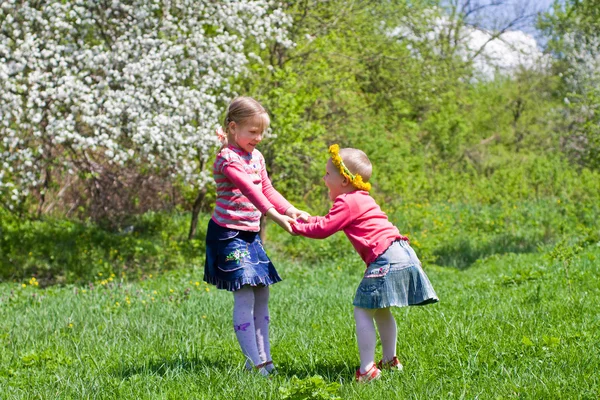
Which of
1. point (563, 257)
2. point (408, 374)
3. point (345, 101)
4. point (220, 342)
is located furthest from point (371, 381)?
point (345, 101)

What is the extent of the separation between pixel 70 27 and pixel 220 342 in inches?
231

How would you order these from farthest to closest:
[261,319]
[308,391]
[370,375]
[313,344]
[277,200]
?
[313,344]
[277,200]
[261,319]
[370,375]
[308,391]

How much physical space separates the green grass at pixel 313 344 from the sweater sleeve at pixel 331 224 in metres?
0.72

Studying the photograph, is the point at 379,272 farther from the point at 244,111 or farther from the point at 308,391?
the point at 244,111

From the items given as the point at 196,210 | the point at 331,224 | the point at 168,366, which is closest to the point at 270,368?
the point at 168,366

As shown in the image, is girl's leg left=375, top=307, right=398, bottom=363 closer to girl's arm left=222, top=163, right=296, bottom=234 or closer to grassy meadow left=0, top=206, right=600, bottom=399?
grassy meadow left=0, top=206, right=600, bottom=399

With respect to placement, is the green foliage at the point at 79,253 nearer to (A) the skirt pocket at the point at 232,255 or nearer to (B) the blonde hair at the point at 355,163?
(A) the skirt pocket at the point at 232,255

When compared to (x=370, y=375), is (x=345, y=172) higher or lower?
higher

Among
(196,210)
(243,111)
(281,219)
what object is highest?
(243,111)

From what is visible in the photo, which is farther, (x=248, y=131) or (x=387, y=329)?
(x=248, y=131)

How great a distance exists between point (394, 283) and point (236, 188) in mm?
980

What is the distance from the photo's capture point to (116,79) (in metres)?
8.59

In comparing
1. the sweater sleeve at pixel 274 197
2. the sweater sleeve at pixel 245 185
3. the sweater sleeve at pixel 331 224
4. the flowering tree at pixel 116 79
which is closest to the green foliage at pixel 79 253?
the flowering tree at pixel 116 79

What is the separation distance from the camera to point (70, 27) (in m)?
8.75
